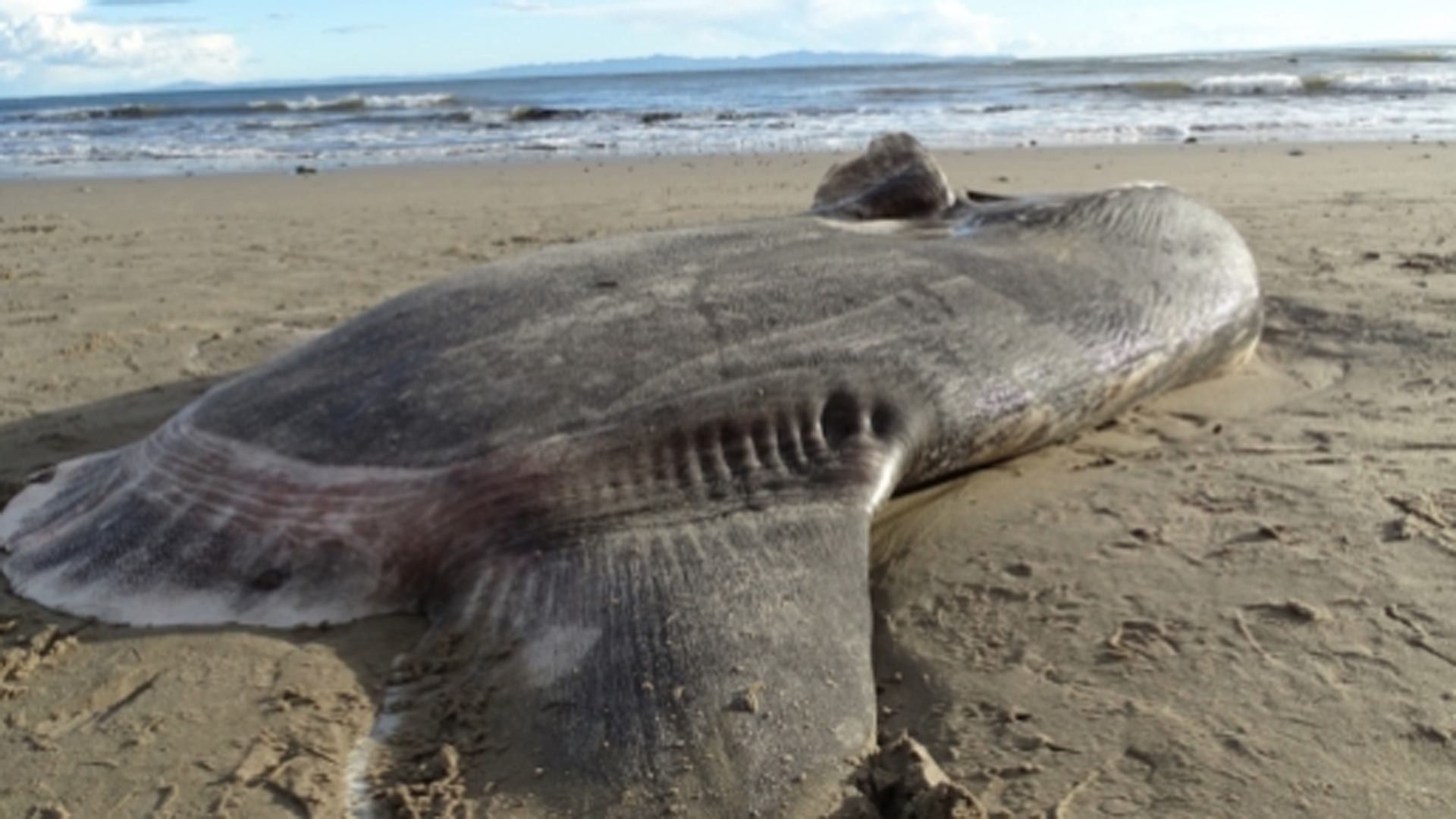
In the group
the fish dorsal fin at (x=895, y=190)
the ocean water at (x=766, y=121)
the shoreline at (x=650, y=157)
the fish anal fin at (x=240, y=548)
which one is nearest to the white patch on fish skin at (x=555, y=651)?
the fish anal fin at (x=240, y=548)

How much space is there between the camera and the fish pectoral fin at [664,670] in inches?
84.0

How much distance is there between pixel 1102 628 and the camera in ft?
8.93

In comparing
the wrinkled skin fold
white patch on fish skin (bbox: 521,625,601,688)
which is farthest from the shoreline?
white patch on fish skin (bbox: 521,625,601,688)

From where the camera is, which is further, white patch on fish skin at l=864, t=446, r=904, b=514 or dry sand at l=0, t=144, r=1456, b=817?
white patch on fish skin at l=864, t=446, r=904, b=514

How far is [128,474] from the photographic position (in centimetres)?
323

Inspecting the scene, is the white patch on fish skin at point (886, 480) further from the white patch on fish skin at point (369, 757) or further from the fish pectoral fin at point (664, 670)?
the white patch on fish skin at point (369, 757)

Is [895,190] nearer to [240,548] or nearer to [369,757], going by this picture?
[240,548]

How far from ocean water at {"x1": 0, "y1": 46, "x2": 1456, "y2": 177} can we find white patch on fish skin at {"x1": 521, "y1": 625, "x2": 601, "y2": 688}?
13707 mm

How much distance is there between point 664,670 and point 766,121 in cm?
2063

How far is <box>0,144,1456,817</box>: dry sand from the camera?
2213 millimetres

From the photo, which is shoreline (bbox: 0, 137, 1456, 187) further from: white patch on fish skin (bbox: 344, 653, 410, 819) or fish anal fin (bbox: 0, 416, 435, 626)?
white patch on fish skin (bbox: 344, 653, 410, 819)

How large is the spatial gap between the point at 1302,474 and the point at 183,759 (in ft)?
9.69

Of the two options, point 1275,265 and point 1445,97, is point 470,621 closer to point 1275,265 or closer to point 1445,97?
point 1275,265

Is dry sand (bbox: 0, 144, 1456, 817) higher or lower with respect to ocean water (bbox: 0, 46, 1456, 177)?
higher
